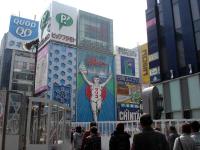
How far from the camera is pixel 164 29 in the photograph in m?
20.2

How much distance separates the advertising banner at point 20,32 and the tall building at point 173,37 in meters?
45.4

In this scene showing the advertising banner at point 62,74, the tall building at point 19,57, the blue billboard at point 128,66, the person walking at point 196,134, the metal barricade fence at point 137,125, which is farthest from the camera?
the blue billboard at point 128,66

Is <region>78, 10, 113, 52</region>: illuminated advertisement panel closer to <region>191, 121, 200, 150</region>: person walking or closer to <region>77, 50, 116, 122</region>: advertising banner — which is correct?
<region>77, 50, 116, 122</region>: advertising banner

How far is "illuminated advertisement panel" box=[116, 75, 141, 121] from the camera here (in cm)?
6051

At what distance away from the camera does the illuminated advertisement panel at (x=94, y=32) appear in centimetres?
5703

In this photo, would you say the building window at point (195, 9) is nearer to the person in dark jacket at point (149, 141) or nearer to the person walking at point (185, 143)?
the person walking at point (185, 143)

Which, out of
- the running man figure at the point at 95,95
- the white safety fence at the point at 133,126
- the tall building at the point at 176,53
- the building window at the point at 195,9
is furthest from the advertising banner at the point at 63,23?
the white safety fence at the point at 133,126

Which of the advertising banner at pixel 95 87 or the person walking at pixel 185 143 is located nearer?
the person walking at pixel 185 143

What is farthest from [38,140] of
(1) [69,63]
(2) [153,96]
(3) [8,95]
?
(1) [69,63]

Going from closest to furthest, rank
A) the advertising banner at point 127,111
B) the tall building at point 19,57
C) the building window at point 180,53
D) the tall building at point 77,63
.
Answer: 1. the building window at point 180,53
2. the tall building at point 77,63
3. the advertising banner at point 127,111
4. the tall building at point 19,57

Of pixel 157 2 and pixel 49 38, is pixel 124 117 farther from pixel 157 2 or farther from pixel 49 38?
pixel 157 2

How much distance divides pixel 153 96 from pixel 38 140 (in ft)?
14.9

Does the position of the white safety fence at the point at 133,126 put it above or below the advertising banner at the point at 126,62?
below

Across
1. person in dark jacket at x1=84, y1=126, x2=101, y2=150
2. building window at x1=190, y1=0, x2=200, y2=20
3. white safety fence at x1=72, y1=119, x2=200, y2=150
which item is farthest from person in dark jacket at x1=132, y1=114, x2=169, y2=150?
building window at x1=190, y1=0, x2=200, y2=20
